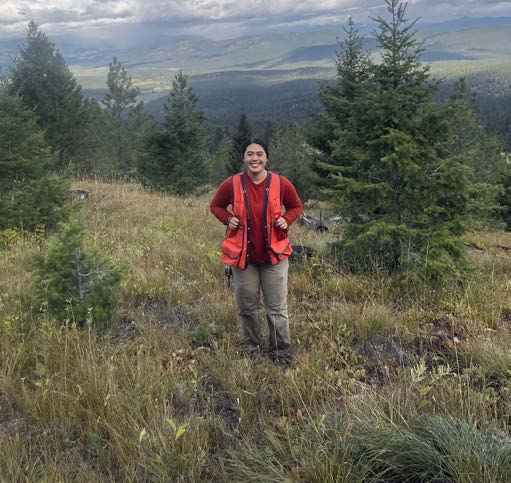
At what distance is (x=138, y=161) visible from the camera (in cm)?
1977

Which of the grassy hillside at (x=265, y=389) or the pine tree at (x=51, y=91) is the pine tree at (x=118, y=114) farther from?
the grassy hillside at (x=265, y=389)

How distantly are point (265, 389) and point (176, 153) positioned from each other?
55.1ft

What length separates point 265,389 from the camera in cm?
314

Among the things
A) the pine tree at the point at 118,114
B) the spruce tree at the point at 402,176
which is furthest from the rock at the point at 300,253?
the pine tree at the point at 118,114

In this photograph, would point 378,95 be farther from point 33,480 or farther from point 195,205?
point 195,205

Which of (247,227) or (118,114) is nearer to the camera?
(247,227)

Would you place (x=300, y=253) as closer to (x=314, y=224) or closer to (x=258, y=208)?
(x=258, y=208)

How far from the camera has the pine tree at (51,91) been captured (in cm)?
1903

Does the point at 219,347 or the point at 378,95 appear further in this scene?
the point at 378,95

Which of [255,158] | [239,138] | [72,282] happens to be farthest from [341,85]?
[239,138]

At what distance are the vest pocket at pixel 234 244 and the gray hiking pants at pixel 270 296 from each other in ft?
0.73

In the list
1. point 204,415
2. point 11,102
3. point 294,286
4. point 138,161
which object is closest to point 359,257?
point 294,286

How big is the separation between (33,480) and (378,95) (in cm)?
550

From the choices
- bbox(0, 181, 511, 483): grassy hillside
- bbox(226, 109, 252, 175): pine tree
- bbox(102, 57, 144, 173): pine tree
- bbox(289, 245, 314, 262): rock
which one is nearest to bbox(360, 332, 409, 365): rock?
bbox(0, 181, 511, 483): grassy hillside
